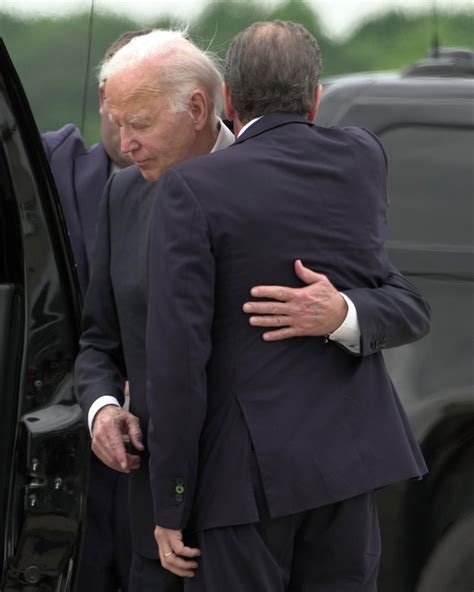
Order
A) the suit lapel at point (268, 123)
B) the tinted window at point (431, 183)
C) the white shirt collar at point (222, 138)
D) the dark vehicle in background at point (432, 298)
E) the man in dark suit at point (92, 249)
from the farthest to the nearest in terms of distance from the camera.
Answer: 1. the tinted window at point (431, 183)
2. the dark vehicle in background at point (432, 298)
3. the man in dark suit at point (92, 249)
4. the white shirt collar at point (222, 138)
5. the suit lapel at point (268, 123)

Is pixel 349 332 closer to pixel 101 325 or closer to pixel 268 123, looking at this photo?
pixel 268 123

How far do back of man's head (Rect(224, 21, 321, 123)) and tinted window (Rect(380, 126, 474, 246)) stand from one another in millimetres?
1062

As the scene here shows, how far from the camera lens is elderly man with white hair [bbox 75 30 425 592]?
2842 millimetres

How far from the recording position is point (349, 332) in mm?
2695

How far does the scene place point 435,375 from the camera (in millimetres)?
3594

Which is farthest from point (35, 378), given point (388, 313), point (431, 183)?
point (431, 183)

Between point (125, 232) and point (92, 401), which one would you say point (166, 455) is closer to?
point (92, 401)

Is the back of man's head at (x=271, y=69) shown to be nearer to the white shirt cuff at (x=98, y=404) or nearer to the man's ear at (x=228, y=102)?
the man's ear at (x=228, y=102)

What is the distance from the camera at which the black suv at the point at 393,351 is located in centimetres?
300

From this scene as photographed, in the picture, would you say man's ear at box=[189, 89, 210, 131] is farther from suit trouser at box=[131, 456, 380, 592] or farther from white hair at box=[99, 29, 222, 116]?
suit trouser at box=[131, 456, 380, 592]

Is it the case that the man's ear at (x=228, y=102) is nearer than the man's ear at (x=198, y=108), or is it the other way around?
the man's ear at (x=228, y=102)

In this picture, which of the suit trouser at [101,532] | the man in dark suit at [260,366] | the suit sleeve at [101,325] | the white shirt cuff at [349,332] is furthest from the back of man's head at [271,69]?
the suit trouser at [101,532]

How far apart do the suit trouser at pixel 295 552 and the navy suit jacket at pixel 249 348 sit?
0.14 ft

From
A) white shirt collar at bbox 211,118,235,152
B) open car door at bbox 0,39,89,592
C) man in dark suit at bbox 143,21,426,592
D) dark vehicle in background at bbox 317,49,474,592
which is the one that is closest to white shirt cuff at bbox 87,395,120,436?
open car door at bbox 0,39,89,592
